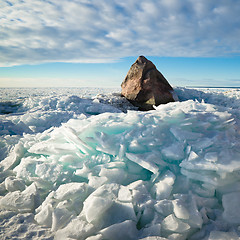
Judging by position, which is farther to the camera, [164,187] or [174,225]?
[164,187]

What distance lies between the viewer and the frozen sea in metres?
1.11

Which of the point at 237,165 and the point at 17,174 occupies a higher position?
the point at 237,165

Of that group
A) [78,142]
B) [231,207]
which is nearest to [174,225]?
[231,207]

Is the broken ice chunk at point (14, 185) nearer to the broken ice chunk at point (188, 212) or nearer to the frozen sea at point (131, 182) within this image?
the frozen sea at point (131, 182)

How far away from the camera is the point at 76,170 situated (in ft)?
5.06

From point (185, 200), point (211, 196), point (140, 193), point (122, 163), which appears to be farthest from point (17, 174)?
point (211, 196)

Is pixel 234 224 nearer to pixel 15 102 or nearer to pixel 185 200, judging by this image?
pixel 185 200

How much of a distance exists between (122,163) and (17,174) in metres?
1.07

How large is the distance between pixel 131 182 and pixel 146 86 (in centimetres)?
559

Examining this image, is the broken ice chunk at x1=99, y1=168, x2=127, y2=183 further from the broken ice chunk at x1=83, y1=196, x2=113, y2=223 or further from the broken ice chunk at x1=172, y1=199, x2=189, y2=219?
the broken ice chunk at x1=172, y1=199, x2=189, y2=219

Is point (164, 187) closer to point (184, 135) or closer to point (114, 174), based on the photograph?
point (114, 174)

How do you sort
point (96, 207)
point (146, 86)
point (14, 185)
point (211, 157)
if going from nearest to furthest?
point (96, 207), point (211, 157), point (14, 185), point (146, 86)

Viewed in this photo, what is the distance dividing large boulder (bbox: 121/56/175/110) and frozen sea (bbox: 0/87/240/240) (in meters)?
4.53

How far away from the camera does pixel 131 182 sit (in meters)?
1.43
